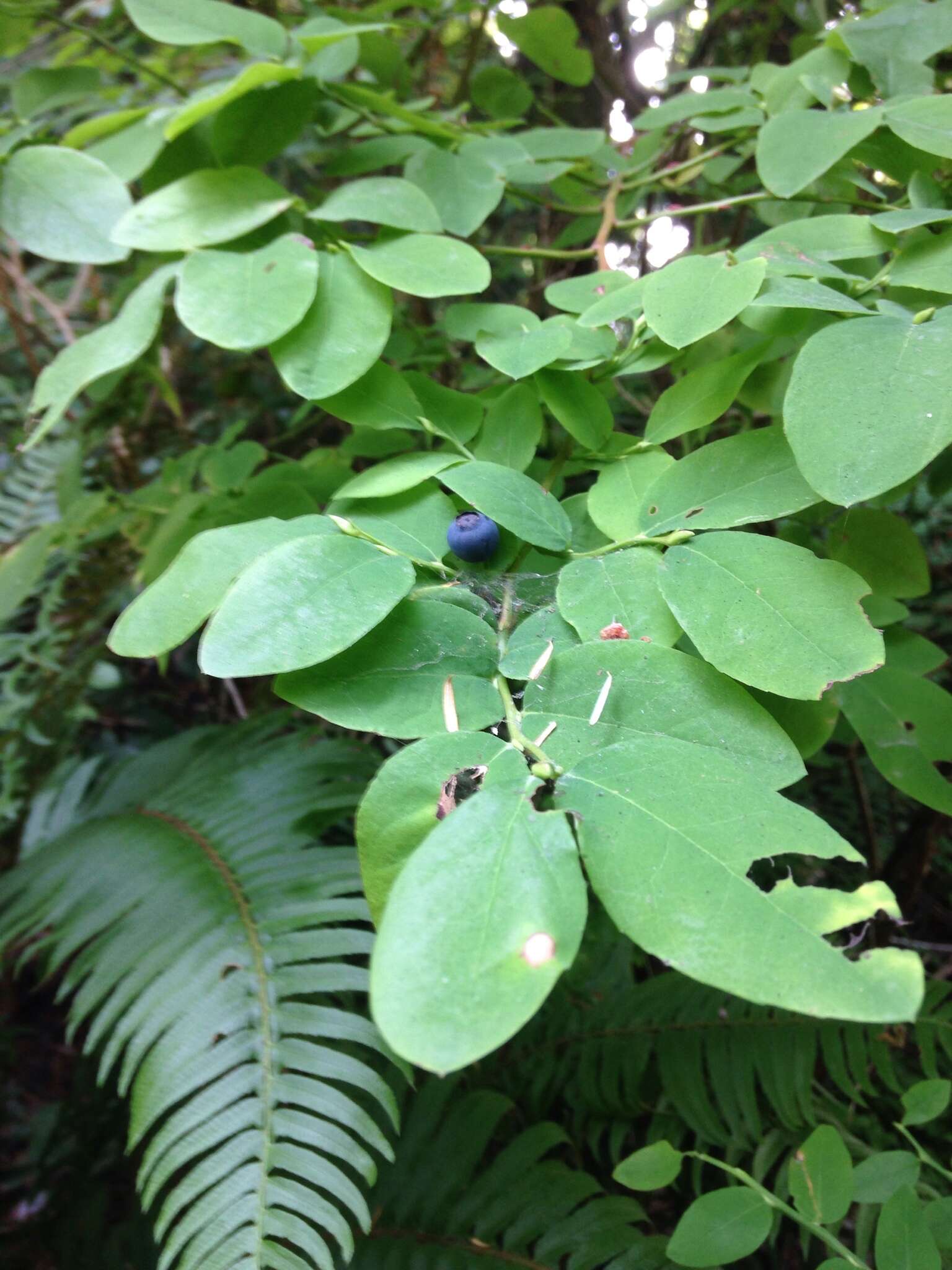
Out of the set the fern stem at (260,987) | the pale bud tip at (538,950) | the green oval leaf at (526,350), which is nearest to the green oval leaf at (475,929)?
the pale bud tip at (538,950)

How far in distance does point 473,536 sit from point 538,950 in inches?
12.1

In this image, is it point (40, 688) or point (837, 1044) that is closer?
point (837, 1044)

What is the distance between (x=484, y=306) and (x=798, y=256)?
0.84ft

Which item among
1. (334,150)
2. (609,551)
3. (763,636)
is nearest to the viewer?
(763,636)

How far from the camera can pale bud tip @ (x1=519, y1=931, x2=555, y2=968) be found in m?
0.30

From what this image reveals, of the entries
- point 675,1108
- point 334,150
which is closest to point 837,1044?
point 675,1108

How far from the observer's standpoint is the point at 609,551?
1.83 ft

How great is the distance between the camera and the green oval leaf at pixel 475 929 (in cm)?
29

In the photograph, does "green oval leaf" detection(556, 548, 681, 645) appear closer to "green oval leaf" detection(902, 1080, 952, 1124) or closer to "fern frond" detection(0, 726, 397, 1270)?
"fern frond" detection(0, 726, 397, 1270)

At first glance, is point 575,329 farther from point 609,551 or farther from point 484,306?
point 609,551

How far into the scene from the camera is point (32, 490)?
154 cm

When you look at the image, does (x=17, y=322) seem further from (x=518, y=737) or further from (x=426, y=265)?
(x=518, y=737)

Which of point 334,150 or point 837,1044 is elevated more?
point 334,150

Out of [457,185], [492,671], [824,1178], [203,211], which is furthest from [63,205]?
[824,1178]
